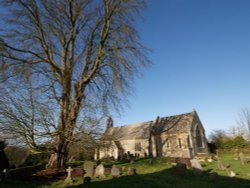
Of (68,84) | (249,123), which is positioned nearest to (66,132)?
(68,84)

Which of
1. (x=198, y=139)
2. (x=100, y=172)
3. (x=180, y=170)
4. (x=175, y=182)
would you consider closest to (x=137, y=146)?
(x=198, y=139)

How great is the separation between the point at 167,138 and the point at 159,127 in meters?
2.62

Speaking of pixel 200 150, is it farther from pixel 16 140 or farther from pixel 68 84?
pixel 16 140

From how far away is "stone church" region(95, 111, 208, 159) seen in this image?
99.0 feet

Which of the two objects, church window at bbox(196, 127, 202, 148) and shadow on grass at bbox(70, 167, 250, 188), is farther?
church window at bbox(196, 127, 202, 148)

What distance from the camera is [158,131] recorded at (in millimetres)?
33750

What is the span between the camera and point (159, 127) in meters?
34.4

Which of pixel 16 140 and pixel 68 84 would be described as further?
pixel 68 84

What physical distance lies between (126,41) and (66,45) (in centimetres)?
463

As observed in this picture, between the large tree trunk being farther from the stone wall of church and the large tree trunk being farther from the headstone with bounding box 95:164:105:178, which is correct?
the stone wall of church

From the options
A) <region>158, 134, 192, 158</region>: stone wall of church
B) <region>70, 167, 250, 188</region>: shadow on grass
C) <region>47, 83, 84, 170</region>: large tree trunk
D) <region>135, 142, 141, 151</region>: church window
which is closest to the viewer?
<region>70, 167, 250, 188</region>: shadow on grass

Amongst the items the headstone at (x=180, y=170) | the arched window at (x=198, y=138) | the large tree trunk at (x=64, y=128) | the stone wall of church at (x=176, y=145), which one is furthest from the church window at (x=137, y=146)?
the headstone at (x=180, y=170)

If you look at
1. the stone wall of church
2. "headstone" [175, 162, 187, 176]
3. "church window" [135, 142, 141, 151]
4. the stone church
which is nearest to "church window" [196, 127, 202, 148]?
the stone church

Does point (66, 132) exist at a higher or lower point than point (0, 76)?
lower
